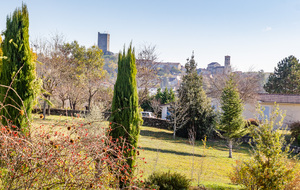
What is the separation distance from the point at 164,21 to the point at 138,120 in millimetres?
13043

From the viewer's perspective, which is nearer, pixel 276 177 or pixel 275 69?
pixel 276 177

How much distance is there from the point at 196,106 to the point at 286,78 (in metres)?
28.1

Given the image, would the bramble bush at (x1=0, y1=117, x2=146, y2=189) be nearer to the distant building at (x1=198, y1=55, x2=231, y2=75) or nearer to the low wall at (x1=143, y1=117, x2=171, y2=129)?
the distant building at (x1=198, y1=55, x2=231, y2=75)

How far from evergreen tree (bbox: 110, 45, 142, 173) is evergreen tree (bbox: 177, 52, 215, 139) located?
13728mm

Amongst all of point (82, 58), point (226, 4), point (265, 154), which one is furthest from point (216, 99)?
point (265, 154)

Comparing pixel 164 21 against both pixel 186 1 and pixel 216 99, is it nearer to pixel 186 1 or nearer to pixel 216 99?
pixel 186 1

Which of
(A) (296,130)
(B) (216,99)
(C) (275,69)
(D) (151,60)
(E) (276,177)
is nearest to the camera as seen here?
(E) (276,177)

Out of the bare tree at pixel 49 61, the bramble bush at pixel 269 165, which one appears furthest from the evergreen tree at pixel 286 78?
the bramble bush at pixel 269 165

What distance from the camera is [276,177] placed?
597cm

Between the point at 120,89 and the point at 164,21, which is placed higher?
the point at 164,21

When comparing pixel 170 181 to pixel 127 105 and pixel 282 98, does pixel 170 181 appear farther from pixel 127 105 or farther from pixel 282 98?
pixel 282 98

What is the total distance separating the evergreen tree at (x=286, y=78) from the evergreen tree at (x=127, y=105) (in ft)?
131

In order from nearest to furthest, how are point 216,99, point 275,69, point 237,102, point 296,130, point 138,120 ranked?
point 138,120, point 237,102, point 296,130, point 216,99, point 275,69

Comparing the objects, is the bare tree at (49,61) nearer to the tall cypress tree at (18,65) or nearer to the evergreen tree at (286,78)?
the tall cypress tree at (18,65)
